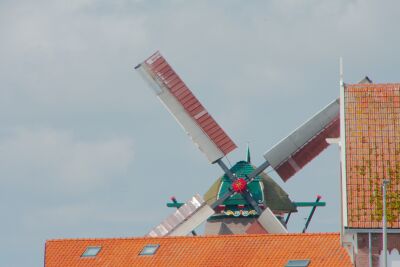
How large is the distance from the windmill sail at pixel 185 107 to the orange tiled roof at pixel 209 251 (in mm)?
13216

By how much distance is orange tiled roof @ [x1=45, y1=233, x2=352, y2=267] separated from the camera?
308 ft

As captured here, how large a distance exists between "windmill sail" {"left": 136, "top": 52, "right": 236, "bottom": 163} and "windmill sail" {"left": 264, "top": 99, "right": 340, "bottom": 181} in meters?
2.92

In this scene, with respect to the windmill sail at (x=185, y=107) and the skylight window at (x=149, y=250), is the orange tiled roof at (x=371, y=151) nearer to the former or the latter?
the skylight window at (x=149, y=250)

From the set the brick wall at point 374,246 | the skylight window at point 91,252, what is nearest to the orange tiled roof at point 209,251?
the skylight window at point 91,252

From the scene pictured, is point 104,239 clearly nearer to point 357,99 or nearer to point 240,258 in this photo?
point 240,258

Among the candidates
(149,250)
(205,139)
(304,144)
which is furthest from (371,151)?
(205,139)

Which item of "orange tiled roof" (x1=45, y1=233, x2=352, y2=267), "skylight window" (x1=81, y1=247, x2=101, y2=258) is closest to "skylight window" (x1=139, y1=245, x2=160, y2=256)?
"orange tiled roof" (x1=45, y1=233, x2=352, y2=267)

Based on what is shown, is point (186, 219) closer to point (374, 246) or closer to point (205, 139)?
point (205, 139)

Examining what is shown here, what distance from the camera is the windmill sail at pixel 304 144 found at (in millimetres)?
107062

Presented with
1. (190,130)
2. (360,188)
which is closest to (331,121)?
(190,130)

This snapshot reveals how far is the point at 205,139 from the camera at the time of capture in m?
111

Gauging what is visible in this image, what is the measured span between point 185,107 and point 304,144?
700 centimetres

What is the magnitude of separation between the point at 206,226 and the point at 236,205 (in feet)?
10.2

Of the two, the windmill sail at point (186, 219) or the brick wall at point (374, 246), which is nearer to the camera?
the brick wall at point (374, 246)
